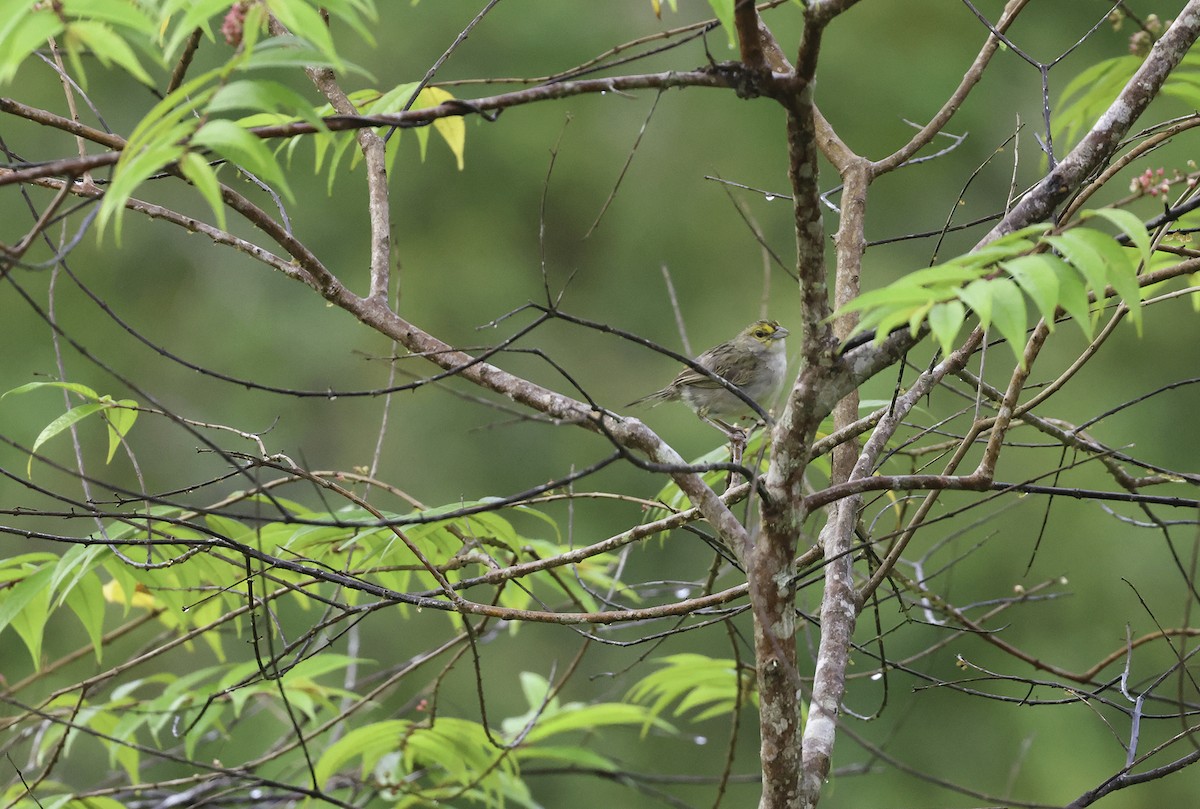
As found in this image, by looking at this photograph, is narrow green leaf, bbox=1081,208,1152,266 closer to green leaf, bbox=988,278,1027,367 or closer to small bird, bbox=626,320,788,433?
green leaf, bbox=988,278,1027,367

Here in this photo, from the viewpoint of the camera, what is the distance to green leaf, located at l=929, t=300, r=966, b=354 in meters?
1.11

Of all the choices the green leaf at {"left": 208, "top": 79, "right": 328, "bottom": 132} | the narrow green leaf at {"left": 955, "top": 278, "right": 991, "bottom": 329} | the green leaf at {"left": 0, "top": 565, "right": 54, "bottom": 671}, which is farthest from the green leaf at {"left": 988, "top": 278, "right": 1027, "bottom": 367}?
A: the green leaf at {"left": 0, "top": 565, "right": 54, "bottom": 671}

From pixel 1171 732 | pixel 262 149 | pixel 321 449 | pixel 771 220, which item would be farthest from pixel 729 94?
pixel 262 149

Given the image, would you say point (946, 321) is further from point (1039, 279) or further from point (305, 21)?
point (305, 21)

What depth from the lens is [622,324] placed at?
8.17m

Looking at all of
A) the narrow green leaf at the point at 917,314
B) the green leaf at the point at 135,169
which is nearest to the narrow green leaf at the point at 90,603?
the green leaf at the point at 135,169

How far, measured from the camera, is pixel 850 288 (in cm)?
232

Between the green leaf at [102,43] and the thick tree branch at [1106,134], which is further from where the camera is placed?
the thick tree branch at [1106,134]

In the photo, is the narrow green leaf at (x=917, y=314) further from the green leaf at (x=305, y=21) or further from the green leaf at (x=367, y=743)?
the green leaf at (x=367, y=743)

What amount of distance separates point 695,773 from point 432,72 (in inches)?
249

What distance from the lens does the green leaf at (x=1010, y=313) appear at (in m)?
1.14

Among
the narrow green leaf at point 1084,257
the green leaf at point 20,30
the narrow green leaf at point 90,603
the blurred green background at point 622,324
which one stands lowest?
the narrow green leaf at point 90,603

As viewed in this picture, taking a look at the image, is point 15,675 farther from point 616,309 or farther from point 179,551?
point 179,551

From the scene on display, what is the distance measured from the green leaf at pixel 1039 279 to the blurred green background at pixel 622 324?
16.2 ft
